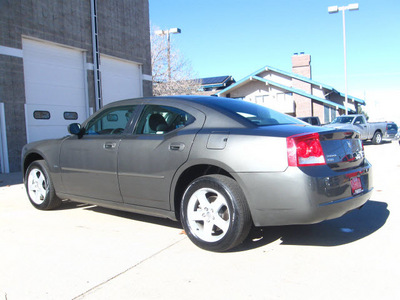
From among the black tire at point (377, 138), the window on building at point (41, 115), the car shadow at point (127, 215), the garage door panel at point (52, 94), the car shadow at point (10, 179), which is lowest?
the car shadow at point (127, 215)

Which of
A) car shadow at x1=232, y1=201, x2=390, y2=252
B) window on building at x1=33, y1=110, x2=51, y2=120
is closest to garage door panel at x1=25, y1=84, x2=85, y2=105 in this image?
window on building at x1=33, y1=110, x2=51, y2=120

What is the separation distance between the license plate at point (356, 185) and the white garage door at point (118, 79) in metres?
12.3

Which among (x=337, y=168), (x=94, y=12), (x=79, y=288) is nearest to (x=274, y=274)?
(x=337, y=168)

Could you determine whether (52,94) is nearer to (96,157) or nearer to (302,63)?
(96,157)

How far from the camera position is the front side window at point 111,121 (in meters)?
4.75

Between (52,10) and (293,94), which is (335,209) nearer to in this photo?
(52,10)

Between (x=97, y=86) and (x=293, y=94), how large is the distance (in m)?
21.2

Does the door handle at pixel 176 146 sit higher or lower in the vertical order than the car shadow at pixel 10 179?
higher

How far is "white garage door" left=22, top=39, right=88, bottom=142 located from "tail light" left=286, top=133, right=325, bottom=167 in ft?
32.2

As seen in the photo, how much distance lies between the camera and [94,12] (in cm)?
1394

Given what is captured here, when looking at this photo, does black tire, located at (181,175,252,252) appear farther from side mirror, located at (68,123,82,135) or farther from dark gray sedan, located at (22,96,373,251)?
side mirror, located at (68,123,82,135)

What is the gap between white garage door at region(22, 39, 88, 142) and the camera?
11.4 metres

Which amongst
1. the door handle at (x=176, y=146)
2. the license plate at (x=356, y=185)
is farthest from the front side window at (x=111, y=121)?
the license plate at (x=356, y=185)

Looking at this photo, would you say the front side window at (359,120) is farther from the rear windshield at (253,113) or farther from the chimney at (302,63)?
the rear windshield at (253,113)
